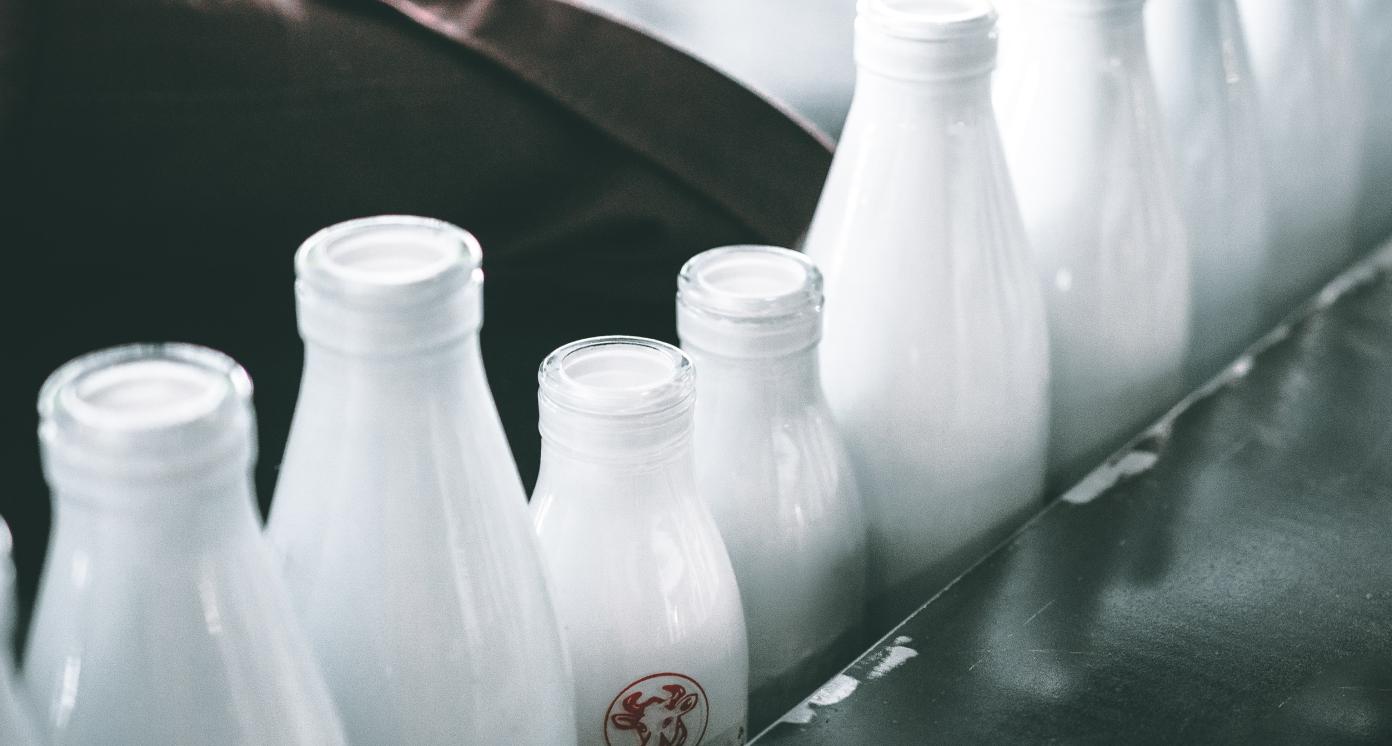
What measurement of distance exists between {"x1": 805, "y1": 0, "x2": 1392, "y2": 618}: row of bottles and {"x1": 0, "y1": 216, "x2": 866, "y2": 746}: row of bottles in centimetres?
4

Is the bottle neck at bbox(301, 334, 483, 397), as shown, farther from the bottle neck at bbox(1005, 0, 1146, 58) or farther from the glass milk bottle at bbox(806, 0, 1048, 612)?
the bottle neck at bbox(1005, 0, 1146, 58)

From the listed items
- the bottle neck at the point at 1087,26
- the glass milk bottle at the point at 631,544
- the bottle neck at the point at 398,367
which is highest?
the bottle neck at the point at 1087,26

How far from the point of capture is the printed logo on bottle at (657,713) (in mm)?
403

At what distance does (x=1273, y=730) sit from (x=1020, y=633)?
8 centimetres

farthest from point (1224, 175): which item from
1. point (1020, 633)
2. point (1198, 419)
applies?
point (1020, 633)

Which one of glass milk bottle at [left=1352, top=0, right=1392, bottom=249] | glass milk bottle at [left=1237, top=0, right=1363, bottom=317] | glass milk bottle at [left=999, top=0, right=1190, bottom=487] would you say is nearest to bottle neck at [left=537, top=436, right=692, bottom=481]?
glass milk bottle at [left=999, top=0, right=1190, bottom=487]

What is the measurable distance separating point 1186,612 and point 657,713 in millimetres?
183

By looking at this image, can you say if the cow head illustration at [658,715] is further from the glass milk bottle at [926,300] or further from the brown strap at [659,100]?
the brown strap at [659,100]

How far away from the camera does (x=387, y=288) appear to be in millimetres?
306

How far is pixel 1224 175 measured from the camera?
0.62 metres

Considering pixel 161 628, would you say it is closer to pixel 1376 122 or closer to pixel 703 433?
pixel 703 433

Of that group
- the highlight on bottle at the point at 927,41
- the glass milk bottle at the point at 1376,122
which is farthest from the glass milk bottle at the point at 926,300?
the glass milk bottle at the point at 1376,122

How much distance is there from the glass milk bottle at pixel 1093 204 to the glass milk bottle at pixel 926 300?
5 cm

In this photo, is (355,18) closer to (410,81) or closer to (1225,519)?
(410,81)
